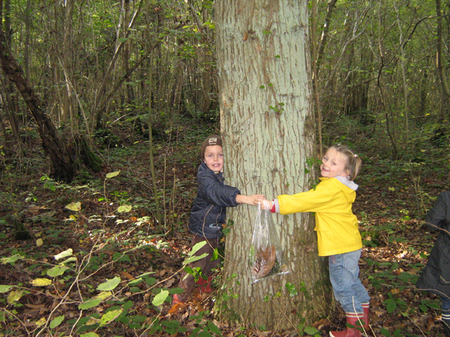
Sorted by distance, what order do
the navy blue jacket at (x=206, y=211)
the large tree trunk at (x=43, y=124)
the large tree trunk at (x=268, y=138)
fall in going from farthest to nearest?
the large tree trunk at (x=43, y=124) → the navy blue jacket at (x=206, y=211) → the large tree trunk at (x=268, y=138)

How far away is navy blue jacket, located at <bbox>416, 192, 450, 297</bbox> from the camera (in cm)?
241

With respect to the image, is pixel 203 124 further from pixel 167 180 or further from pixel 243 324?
pixel 243 324

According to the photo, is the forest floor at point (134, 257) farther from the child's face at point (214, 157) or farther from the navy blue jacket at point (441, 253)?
the child's face at point (214, 157)

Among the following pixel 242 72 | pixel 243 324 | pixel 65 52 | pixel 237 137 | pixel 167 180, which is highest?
pixel 65 52

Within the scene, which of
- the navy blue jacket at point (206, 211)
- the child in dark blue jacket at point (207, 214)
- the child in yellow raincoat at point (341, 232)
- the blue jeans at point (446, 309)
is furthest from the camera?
the child in dark blue jacket at point (207, 214)

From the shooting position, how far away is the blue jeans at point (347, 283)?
2.38m

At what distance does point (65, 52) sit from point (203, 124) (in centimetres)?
565

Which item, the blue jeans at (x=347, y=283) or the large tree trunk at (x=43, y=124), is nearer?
the blue jeans at (x=347, y=283)

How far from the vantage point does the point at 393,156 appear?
27.5 feet

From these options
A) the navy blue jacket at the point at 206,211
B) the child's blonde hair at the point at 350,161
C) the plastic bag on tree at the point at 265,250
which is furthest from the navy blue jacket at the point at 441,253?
the navy blue jacket at the point at 206,211

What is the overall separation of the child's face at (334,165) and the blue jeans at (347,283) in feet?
2.06

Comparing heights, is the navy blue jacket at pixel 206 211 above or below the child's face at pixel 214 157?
below

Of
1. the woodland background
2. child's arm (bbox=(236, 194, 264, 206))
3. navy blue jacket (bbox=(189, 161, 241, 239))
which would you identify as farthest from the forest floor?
child's arm (bbox=(236, 194, 264, 206))

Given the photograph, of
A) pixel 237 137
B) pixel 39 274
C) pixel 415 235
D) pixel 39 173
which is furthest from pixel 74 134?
pixel 415 235
